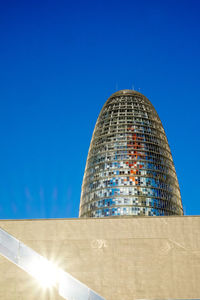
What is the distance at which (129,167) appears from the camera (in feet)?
291

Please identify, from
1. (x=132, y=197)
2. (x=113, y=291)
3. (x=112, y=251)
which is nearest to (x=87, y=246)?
(x=112, y=251)

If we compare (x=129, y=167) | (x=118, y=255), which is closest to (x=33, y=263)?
(x=118, y=255)

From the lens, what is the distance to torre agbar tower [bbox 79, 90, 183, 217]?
277 ft

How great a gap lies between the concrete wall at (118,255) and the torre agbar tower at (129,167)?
56.1m

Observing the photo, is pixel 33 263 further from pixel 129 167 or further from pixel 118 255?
pixel 129 167

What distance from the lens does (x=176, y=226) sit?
27.2 m

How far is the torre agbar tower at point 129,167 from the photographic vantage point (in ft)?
277

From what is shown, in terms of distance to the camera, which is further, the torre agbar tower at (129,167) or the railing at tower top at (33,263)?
the torre agbar tower at (129,167)

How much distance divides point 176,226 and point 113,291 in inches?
246

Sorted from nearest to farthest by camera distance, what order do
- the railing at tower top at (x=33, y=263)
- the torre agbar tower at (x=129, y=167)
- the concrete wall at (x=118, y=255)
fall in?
the railing at tower top at (x=33, y=263)
the concrete wall at (x=118, y=255)
the torre agbar tower at (x=129, y=167)

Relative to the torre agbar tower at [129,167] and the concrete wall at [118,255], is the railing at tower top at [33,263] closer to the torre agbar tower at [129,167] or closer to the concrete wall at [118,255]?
the concrete wall at [118,255]

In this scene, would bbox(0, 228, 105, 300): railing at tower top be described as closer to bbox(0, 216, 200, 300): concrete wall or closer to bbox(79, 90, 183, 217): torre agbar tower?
bbox(0, 216, 200, 300): concrete wall

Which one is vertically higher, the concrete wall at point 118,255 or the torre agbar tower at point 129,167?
the torre agbar tower at point 129,167

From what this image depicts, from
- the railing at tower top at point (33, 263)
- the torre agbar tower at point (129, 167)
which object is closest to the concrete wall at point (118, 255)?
the railing at tower top at point (33, 263)
